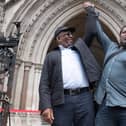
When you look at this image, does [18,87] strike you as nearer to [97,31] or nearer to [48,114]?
[97,31]

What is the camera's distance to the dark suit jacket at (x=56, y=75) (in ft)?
11.0

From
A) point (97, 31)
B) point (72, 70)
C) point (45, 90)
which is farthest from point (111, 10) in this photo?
point (45, 90)

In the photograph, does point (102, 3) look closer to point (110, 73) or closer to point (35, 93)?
point (35, 93)

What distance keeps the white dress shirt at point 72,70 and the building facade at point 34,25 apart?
888cm

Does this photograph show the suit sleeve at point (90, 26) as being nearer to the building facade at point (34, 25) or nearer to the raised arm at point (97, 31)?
the raised arm at point (97, 31)

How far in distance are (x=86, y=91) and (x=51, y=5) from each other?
9.81 meters

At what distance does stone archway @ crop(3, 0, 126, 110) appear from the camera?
40.7 feet

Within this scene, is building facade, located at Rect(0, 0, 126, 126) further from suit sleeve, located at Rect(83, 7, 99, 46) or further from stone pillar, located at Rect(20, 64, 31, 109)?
suit sleeve, located at Rect(83, 7, 99, 46)

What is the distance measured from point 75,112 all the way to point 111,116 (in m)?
0.34

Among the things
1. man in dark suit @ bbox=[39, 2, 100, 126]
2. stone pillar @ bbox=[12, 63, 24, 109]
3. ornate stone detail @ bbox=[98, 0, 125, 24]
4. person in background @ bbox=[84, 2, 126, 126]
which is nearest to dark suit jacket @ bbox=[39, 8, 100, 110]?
man in dark suit @ bbox=[39, 2, 100, 126]

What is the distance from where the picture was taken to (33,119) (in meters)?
8.44

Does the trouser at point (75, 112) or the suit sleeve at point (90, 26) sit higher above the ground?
the suit sleeve at point (90, 26)

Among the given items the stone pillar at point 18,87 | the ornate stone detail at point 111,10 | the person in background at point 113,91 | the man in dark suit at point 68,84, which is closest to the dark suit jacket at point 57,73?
the man in dark suit at point 68,84

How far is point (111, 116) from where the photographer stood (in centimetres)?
320
